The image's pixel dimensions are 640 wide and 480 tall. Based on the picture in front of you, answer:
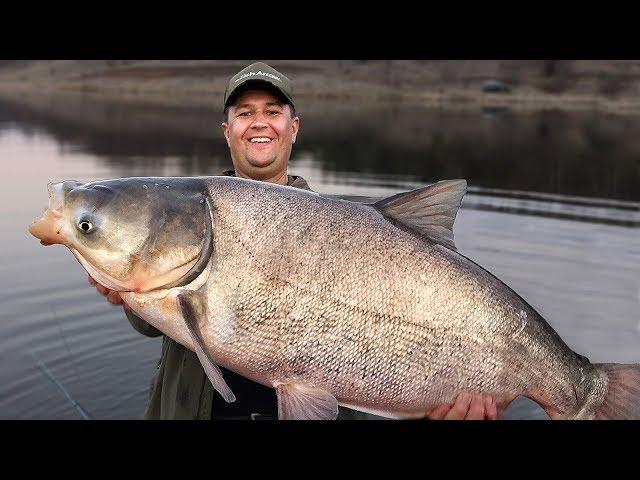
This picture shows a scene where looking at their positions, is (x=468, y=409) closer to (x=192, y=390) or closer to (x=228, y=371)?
(x=228, y=371)

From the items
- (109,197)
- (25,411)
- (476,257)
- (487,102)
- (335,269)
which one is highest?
(487,102)

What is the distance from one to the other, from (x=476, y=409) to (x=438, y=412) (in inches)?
6.3

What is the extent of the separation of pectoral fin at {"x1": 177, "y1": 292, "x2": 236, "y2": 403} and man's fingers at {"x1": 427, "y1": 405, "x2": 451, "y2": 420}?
852 mm

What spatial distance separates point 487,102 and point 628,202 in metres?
44.6

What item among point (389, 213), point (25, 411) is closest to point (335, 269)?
point (389, 213)

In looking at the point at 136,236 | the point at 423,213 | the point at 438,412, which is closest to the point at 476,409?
the point at 438,412

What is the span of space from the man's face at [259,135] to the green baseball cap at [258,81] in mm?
43

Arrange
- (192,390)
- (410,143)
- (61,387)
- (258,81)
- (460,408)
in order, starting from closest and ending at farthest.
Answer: (460,408) < (192,390) < (258,81) < (61,387) < (410,143)

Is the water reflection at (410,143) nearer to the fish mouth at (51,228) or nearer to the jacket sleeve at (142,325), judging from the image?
the jacket sleeve at (142,325)

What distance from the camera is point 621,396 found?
9.77 ft

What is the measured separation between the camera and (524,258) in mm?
10648

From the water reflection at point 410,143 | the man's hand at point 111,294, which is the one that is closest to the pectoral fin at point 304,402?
the man's hand at point 111,294

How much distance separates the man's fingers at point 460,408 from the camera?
2801 mm

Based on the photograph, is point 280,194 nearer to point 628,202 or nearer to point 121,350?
point 121,350
